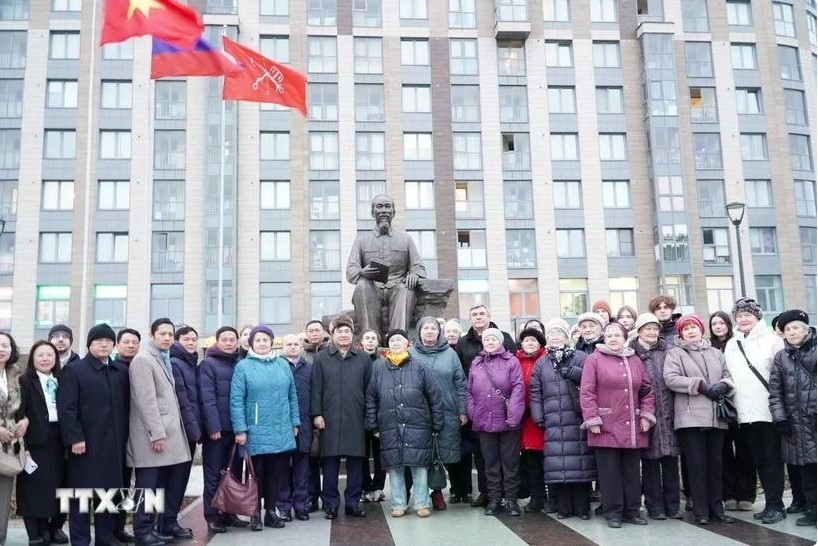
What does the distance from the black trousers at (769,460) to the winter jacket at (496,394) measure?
2449 millimetres

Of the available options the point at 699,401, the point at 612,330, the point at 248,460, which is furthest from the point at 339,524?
the point at 699,401

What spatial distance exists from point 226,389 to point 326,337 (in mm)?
2247

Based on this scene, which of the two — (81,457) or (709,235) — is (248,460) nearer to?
(81,457)

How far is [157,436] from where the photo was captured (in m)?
6.59

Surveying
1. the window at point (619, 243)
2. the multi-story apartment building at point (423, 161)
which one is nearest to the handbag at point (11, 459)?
the multi-story apartment building at point (423, 161)

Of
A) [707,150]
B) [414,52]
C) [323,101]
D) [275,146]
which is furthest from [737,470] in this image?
[707,150]

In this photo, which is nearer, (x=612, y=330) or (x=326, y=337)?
(x=612, y=330)

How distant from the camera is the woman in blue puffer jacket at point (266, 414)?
7.38 m

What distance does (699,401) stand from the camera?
738 cm

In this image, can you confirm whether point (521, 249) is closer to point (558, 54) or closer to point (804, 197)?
point (558, 54)

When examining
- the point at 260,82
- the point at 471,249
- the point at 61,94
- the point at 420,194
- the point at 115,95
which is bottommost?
the point at 471,249

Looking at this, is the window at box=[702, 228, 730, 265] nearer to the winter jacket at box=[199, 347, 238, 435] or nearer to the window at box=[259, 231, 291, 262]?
the window at box=[259, 231, 291, 262]

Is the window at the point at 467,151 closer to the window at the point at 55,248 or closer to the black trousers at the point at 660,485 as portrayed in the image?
the window at the point at 55,248

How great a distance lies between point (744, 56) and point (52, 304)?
41.0m
